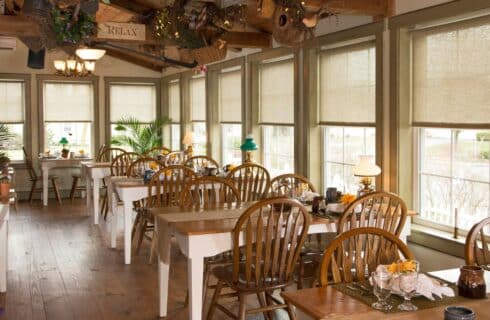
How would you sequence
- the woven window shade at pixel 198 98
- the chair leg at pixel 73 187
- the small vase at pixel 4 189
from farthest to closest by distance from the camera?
the chair leg at pixel 73 187 → the woven window shade at pixel 198 98 → the small vase at pixel 4 189

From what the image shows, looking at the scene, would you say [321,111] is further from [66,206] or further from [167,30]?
[66,206]

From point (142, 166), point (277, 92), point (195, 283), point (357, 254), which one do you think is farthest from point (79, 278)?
point (357, 254)

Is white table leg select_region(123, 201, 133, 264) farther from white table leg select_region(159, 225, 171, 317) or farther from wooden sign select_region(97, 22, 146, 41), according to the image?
wooden sign select_region(97, 22, 146, 41)

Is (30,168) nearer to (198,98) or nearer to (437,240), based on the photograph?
(198,98)

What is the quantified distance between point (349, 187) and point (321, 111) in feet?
2.62

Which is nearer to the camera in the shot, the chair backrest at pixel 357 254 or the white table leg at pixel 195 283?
the chair backrest at pixel 357 254

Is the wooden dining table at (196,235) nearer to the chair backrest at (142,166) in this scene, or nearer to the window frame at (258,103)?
the window frame at (258,103)

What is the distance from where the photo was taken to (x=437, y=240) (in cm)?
427

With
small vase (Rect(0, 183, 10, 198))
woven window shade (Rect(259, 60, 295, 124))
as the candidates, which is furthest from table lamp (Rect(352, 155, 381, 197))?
small vase (Rect(0, 183, 10, 198))

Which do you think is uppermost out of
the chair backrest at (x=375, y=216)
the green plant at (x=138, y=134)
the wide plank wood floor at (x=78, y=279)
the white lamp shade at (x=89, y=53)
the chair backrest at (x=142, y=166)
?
the white lamp shade at (x=89, y=53)

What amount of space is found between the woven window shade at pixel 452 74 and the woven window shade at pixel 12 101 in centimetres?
763

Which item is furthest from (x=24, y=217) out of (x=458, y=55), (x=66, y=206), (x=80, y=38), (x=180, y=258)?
(x=458, y=55)

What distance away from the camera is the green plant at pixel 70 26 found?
427cm

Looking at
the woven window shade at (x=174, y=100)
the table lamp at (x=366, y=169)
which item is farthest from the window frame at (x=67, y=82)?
the table lamp at (x=366, y=169)
